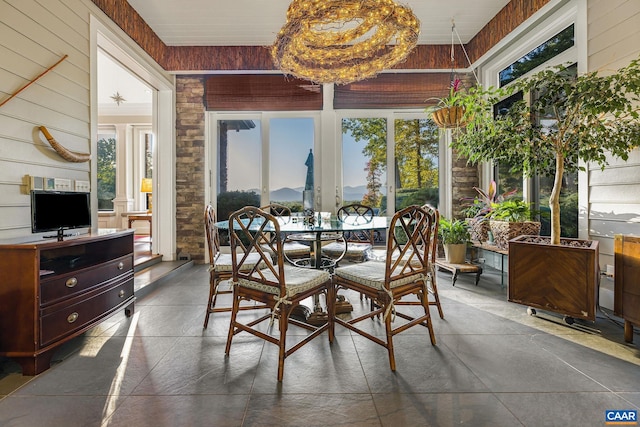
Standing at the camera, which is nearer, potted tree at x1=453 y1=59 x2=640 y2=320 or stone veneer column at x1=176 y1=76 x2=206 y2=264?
potted tree at x1=453 y1=59 x2=640 y2=320

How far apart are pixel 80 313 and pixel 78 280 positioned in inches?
8.3

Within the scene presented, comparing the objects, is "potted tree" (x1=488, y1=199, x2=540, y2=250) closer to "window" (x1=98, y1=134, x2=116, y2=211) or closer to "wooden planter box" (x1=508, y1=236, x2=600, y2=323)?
"wooden planter box" (x1=508, y1=236, x2=600, y2=323)

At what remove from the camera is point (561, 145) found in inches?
90.7

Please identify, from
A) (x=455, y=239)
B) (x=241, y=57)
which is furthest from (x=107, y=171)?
(x=455, y=239)

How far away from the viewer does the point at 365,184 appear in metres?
4.54

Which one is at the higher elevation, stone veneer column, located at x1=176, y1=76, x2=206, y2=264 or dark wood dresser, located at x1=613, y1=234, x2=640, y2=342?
stone veneer column, located at x1=176, y1=76, x2=206, y2=264

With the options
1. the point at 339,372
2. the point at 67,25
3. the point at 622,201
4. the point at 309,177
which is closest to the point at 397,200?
the point at 309,177

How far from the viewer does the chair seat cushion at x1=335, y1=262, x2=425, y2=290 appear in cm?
186

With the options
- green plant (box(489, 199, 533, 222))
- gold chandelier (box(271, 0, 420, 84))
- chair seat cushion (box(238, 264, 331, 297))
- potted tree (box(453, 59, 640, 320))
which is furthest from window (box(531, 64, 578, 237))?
chair seat cushion (box(238, 264, 331, 297))

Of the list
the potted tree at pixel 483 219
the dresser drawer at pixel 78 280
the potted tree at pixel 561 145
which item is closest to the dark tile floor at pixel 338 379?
the potted tree at pixel 561 145

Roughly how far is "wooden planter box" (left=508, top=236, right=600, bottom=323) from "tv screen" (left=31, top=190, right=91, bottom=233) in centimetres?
321

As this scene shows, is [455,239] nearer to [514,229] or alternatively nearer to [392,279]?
[514,229]

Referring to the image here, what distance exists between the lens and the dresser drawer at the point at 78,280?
174cm

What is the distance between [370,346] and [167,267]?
2.95 metres
